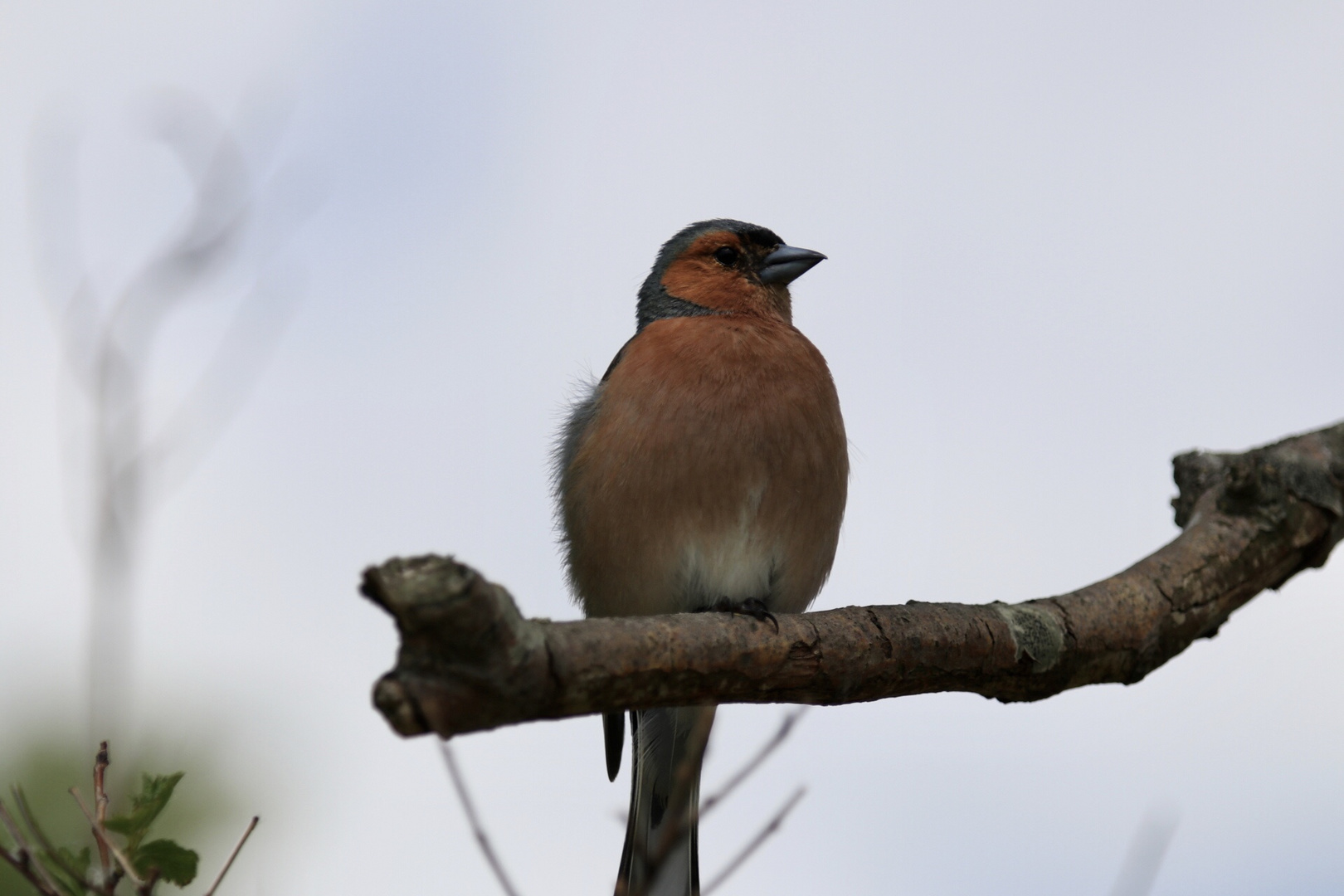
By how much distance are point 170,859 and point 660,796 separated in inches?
117

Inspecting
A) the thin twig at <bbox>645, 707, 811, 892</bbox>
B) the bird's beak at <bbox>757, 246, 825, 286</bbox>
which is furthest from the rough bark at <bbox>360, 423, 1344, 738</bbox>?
the bird's beak at <bbox>757, 246, 825, 286</bbox>

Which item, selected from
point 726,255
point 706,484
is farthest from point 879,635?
point 726,255

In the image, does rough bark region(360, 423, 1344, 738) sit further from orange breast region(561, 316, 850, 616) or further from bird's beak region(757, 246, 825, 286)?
bird's beak region(757, 246, 825, 286)

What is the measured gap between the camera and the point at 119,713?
373 centimetres

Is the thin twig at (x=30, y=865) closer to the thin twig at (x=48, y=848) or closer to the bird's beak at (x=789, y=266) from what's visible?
the thin twig at (x=48, y=848)

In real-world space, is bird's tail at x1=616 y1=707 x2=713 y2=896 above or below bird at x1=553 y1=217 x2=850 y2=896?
below

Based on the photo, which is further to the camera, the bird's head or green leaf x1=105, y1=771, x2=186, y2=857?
the bird's head

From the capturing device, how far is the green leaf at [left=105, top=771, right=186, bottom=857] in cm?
251

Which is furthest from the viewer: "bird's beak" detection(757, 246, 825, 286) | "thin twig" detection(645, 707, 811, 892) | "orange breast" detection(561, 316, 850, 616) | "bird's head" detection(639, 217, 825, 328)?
"bird's beak" detection(757, 246, 825, 286)

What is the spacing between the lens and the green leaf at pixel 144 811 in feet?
8.22

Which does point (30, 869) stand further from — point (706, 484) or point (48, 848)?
point (706, 484)

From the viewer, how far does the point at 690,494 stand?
4816 millimetres

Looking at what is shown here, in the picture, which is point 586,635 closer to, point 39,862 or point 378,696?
point 378,696

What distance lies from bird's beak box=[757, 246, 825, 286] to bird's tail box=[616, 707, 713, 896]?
A: 2.20 meters
